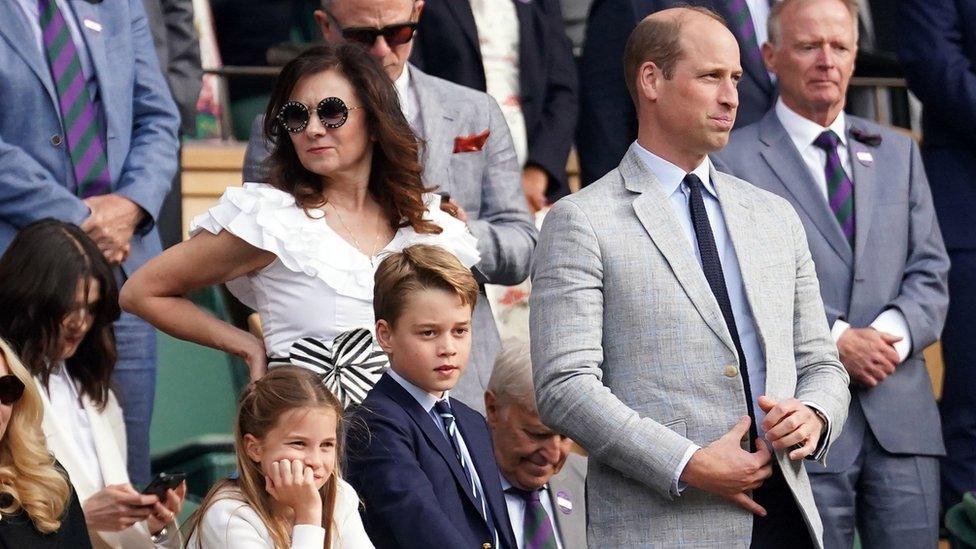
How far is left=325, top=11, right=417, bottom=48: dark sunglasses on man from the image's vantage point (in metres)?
5.45

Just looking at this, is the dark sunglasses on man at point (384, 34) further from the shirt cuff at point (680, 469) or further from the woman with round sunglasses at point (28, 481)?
the shirt cuff at point (680, 469)

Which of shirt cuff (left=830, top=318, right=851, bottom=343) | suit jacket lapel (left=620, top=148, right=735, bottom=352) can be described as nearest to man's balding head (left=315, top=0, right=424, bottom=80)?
suit jacket lapel (left=620, top=148, right=735, bottom=352)

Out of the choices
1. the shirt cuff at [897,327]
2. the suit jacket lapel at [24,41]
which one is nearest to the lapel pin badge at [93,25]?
the suit jacket lapel at [24,41]

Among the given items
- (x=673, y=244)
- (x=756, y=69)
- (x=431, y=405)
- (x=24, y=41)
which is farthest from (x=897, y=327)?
(x=24, y=41)

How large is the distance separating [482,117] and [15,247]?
54.3 inches

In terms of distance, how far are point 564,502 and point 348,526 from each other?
130 centimetres

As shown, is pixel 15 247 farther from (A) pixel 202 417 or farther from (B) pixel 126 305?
(A) pixel 202 417

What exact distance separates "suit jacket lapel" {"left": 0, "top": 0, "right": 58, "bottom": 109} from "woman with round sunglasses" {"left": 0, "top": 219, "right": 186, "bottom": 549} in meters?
0.62

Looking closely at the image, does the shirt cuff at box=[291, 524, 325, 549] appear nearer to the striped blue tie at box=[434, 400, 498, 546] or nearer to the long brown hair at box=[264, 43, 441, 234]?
the striped blue tie at box=[434, 400, 498, 546]

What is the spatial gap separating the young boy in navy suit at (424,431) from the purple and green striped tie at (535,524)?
0.66 meters

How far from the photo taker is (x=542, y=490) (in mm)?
5152

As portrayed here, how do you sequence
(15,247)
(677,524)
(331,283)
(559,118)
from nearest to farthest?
(677,524)
(331,283)
(15,247)
(559,118)

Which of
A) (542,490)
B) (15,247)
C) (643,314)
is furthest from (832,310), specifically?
(15,247)

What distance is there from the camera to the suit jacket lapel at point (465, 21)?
6.44 meters
